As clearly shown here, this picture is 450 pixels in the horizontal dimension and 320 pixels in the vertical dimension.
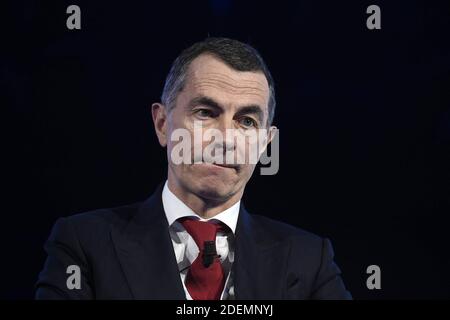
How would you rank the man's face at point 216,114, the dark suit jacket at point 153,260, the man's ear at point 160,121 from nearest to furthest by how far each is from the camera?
the dark suit jacket at point 153,260, the man's face at point 216,114, the man's ear at point 160,121

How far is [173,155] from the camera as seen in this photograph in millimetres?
2875

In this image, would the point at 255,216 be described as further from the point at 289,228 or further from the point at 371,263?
the point at 371,263

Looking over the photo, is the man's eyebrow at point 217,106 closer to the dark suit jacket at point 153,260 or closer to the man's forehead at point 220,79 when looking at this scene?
the man's forehead at point 220,79

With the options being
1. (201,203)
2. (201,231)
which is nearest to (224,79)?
(201,203)

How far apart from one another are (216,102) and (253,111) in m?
0.18

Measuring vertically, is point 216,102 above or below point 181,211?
above

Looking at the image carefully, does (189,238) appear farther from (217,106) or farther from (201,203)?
(217,106)

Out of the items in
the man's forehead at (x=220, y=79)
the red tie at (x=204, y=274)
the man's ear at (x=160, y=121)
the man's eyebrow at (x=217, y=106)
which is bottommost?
the red tie at (x=204, y=274)

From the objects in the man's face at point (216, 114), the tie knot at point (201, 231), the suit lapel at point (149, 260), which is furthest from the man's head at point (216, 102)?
the suit lapel at point (149, 260)

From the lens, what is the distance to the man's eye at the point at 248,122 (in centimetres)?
288

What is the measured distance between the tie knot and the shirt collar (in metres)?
0.04

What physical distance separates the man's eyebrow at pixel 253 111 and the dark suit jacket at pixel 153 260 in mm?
393

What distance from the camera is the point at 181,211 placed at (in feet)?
9.40

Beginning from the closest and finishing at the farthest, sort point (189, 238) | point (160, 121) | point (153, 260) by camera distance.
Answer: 1. point (153, 260)
2. point (189, 238)
3. point (160, 121)
